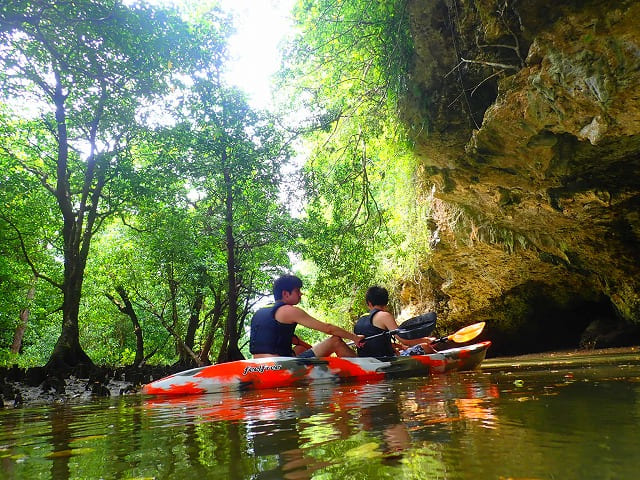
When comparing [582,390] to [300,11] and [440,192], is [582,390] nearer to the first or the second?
[440,192]

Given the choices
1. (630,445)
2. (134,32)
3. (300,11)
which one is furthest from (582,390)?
(134,32)

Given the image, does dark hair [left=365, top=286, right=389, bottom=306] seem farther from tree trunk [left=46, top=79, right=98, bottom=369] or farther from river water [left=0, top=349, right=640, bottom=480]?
tree trunk [left=46, top=79, right=98, bottom=369]

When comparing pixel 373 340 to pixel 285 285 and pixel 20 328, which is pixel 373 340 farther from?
pixel 20 328

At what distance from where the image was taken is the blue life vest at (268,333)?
18.7 ft

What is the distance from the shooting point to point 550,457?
115 centimetres

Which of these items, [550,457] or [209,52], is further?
[209,52]

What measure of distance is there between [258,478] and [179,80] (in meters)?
9.51

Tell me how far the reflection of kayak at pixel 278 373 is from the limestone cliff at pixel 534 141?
3807mm

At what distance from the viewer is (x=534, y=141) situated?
6.22 m

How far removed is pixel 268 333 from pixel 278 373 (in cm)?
75

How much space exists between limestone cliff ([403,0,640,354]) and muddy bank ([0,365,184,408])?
23.3ft

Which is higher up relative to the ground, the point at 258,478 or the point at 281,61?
the point at 281,61

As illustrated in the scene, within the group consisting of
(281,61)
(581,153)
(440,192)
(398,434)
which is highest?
(281,61)

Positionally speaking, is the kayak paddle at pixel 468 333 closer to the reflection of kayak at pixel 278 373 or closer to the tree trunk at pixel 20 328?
the reflection of kayak at pixel 278 373
